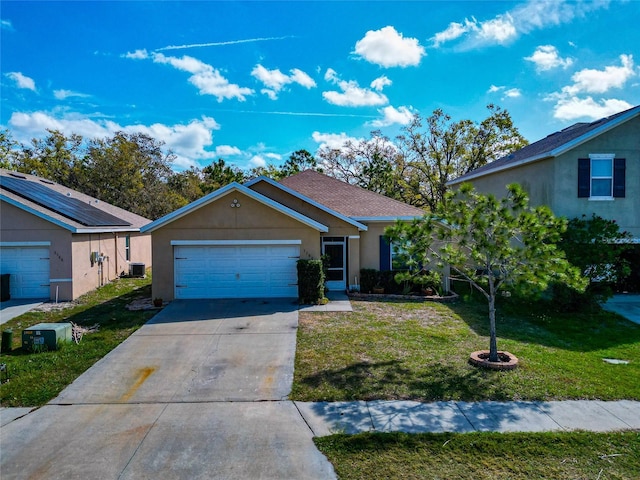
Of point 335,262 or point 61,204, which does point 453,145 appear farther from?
point 61,204

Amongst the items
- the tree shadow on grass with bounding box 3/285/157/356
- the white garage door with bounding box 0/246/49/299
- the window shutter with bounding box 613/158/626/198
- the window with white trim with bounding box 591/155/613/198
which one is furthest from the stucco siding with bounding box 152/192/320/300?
the window shutter with bounding box 613/158/626/198

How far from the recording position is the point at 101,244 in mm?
18453

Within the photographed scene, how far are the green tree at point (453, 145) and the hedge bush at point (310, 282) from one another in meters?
19.0

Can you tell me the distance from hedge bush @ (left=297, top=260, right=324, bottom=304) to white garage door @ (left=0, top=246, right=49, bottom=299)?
991 cm

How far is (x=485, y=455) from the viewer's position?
5.16 metres

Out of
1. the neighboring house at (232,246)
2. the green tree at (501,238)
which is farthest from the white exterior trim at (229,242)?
the green tree at (501,238)

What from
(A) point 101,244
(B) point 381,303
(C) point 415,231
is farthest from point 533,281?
(A) point 101,244

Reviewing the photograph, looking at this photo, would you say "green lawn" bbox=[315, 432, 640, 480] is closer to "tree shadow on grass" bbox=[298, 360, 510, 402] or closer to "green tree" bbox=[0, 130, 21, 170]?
"tree shadow on grass" bbox=[298, 360, 510, 402]

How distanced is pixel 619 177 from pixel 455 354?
10.9 metres

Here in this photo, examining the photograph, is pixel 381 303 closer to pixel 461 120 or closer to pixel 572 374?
pixel 572 374

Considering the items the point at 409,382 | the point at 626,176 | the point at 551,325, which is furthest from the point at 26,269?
the point at 626,176

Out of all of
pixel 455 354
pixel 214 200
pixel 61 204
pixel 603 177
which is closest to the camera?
pixel 455 354

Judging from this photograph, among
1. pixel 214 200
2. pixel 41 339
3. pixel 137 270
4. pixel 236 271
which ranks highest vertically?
pixel 214 200

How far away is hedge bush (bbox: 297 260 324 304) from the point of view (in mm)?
13891
